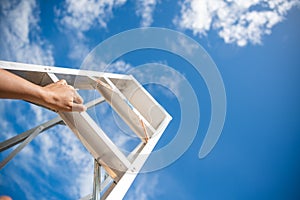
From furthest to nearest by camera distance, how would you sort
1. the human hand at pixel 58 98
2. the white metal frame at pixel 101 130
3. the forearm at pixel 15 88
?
the white metal frame at pixel 101 130 → the human hand at pixel 58 98 → the forearm at pixel 15 88

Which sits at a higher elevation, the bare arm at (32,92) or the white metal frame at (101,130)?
the white metal frame at (101,130)

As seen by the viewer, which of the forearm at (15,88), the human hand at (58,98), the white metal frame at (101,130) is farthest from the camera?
the white metal frame at (101,130)

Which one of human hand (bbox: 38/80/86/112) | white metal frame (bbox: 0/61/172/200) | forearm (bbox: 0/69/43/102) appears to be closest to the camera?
forearm (bbox: 0/69/43/102)

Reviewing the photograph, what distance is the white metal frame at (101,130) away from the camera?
3.80 ft

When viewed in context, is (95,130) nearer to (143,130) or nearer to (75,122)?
(75,122)

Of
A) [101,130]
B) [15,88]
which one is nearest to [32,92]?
[15,88]

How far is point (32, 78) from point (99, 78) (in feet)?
1.68

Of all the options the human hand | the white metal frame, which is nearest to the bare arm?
the human hand

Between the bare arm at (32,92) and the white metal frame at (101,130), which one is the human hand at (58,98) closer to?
the bare arm at (32,92)

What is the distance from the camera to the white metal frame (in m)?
1.16

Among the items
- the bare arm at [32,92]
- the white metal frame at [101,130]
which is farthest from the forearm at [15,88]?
the white metal frame at [101,130]

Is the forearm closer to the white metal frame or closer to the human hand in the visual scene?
the human hand

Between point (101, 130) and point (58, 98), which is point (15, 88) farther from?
point (101, 130)

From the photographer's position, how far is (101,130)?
3.97ft
